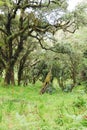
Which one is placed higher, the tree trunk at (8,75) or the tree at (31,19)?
the tree at (31,19)

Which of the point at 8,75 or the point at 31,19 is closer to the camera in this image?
the point at 31,19

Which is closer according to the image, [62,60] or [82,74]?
[62,60]

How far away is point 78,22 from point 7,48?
8581 mm

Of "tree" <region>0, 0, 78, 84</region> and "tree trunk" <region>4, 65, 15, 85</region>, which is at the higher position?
"tree" <region>0, 0, 78, 84</region>

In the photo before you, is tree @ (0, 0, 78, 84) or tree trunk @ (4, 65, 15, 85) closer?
tree @ (0, 0, 78, 84)

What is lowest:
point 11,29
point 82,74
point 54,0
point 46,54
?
point 82,74

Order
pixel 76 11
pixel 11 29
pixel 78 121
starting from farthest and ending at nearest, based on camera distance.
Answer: pixel 11 29
pixel 76 11
pixel 78 121

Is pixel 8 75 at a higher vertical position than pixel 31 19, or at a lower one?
lower

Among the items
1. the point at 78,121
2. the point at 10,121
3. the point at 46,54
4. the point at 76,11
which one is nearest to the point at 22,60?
the point at 46,54

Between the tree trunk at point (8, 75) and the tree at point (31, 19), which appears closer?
the tree at point (31, 19)

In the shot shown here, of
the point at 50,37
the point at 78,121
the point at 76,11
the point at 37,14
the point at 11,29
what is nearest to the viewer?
the point at 78,121

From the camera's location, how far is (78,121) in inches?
225

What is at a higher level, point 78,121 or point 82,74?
point 78,121

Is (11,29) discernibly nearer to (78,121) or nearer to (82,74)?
(82,74)
